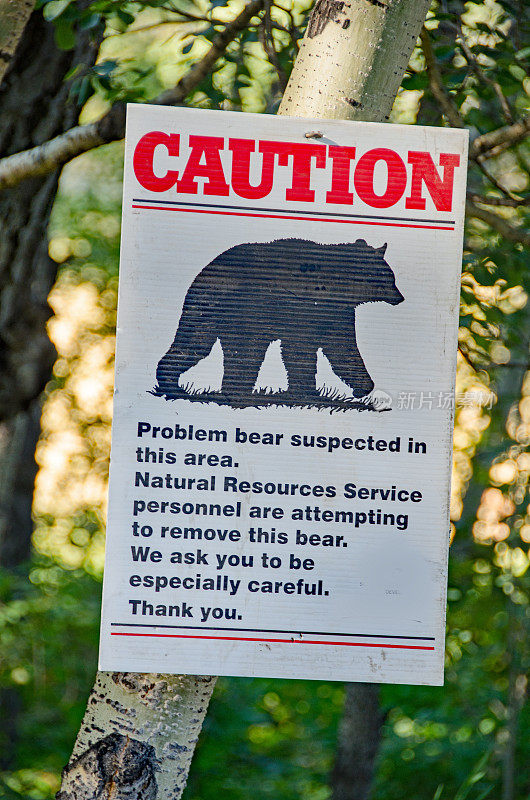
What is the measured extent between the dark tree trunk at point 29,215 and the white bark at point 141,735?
7.37 feet

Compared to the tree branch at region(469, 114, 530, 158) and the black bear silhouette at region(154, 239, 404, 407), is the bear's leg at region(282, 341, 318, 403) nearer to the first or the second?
the black bear silhouette at region(154, 239, 404, 407)

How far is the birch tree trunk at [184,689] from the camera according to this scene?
4.79ft

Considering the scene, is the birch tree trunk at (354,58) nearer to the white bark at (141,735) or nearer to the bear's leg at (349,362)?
the bear's leg at (349,362)

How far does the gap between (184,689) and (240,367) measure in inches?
25.1

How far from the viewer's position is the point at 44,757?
216 inches

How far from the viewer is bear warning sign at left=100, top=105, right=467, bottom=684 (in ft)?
4.58

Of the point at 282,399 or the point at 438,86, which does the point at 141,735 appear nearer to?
the point at 282,399

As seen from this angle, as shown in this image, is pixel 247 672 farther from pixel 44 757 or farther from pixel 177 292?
pixel 44 757

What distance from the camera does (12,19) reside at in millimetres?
2270

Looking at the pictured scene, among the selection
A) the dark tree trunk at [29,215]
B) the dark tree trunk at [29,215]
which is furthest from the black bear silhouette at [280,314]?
the dark tree trunk at [29,215]

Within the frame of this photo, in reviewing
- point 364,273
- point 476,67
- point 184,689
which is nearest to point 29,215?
point 476,67

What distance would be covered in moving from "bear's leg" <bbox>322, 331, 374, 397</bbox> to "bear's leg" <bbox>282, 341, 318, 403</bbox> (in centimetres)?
3

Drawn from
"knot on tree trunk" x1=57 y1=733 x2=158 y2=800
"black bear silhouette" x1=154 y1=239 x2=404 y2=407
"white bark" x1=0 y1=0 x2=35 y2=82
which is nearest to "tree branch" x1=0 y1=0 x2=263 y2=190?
"white bark" x1=0 y1=0 x2=35 y2=82

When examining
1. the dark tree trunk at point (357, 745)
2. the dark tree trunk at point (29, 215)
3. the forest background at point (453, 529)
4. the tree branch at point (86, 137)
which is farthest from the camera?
the dark tree trunk at point (357, 745)
